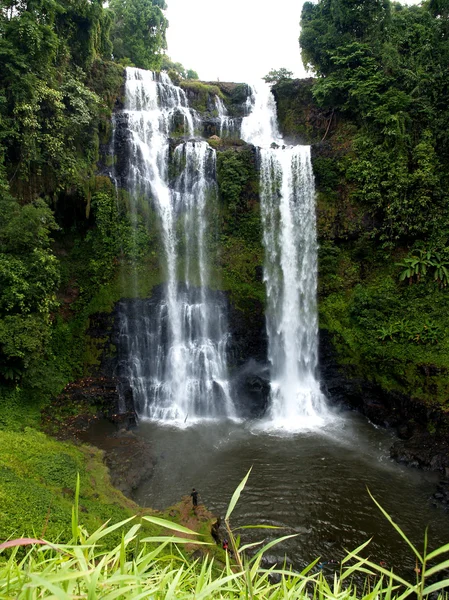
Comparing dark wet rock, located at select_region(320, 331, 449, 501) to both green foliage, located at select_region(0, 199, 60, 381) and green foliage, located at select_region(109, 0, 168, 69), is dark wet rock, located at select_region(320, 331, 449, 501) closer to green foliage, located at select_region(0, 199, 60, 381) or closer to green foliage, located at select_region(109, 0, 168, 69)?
green foliage, located at select_region(0, 199, 60, 381)

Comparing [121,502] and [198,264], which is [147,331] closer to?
[198,264]

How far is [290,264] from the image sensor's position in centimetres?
1675

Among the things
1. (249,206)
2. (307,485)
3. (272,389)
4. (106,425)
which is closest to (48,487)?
(106,425)

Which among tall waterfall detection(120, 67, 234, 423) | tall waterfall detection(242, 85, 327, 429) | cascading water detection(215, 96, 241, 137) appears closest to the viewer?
tall waterfall detection(120, 67, 234, 423)

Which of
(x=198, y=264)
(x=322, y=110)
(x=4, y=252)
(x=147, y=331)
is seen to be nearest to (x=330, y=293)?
(x=198, y=264)

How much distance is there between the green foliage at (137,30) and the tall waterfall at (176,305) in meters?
8.37

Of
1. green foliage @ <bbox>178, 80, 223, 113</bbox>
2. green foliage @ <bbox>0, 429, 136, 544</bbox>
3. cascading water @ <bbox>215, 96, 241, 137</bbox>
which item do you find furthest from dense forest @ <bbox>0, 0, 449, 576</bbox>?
green foliage @ <bbox>178, 80, 223, 113</bbox>

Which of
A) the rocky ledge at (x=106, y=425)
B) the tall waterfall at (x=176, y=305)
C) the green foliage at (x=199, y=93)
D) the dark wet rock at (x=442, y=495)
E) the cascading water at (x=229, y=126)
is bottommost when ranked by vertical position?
the dark wet rock at (x=442, y=495)

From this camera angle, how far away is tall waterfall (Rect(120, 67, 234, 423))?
14875 mm

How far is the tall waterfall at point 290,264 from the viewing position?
15898mm

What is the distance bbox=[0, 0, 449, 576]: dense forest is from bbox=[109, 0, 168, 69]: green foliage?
5.85m

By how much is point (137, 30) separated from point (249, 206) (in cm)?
1574

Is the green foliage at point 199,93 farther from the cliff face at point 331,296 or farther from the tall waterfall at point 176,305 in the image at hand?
the cliff face at point 331,296

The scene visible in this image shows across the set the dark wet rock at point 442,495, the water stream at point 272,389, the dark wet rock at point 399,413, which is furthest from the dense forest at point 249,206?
the dark wet rock at point 442,495
